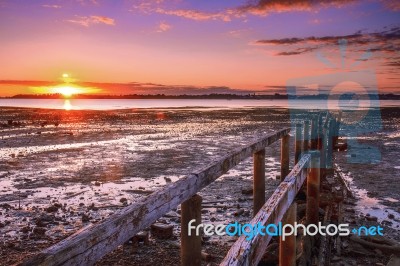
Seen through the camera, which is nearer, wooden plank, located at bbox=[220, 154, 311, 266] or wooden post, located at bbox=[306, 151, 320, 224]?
wooden plank, located at bbox=[220, 154, 311, 266]

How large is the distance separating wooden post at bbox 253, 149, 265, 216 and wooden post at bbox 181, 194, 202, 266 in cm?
307

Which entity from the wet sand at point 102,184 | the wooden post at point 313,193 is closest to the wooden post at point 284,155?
the wet sand at point 102,184

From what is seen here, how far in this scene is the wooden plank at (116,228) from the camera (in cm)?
166

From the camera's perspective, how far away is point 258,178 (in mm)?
6305

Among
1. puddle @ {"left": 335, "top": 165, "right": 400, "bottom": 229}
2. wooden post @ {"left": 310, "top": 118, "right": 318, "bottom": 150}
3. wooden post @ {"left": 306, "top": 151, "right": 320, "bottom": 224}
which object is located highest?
wooden post @ {"left": 310, "top": 118, "right": 318, "bottom": 150}

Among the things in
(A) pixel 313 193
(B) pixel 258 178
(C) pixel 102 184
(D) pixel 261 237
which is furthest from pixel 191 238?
(C) pixel 102 184

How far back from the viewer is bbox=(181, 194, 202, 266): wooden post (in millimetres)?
3230

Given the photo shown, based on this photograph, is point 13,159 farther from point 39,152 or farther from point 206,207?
point 206,207

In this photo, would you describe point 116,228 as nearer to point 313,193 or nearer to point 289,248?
point 289,248

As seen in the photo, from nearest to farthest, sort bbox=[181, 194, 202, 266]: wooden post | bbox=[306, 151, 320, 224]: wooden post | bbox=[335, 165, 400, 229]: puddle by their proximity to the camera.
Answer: bbox=[181, 194, 202, 266]: wooden post
bbox=[306, 151, 320, 224]: wooden post
bbox=[335, 165, 400, 229]: puddle

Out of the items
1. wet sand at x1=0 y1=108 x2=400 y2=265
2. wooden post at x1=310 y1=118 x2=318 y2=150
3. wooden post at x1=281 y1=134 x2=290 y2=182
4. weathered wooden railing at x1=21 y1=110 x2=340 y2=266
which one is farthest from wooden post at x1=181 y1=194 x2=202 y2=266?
Answer: wooden post at x1=310 y1=118 x2=318 y2=150

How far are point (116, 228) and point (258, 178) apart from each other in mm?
4463

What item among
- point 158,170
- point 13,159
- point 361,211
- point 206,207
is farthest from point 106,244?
point 13,159

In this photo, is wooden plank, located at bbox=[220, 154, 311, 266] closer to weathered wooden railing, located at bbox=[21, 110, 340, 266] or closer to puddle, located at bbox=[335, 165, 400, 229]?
weathered wooden railing, located at bbox=[21, 110, 340, 266]
